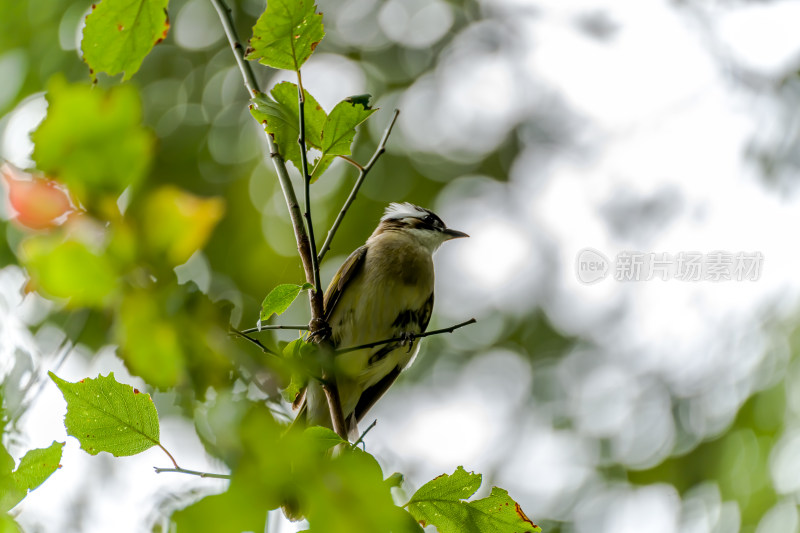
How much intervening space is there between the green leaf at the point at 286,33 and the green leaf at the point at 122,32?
8.2 inches

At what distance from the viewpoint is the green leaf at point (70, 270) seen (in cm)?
66

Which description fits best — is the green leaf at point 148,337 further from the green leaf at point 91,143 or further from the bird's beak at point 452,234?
the bird's beak at point 452,234

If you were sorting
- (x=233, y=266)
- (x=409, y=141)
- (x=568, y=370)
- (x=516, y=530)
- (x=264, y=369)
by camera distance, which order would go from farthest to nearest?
1. (x=568, y=370)
2. (x=409, y=141)
3. (x=233, y=266)
4. (x=516, y=530)
5. (x=264, y=369)

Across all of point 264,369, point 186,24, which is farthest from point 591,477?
point 264,369

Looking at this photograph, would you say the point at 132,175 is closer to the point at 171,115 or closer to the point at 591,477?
the point at 171,115

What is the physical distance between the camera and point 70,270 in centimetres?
67

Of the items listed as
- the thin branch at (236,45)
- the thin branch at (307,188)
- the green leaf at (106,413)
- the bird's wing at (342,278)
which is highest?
the thin branch at (236,45)

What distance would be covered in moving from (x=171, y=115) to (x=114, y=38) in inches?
283

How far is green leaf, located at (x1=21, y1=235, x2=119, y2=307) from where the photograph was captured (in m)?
0.66

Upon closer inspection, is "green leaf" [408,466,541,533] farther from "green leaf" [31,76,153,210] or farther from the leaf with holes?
"green leaf" [31,76,153,210]

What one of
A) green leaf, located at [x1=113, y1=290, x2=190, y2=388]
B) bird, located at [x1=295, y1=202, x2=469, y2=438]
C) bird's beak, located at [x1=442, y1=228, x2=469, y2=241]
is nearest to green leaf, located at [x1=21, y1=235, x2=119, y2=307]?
green leaf, located at [x1=113, y1=290, x2=190, y2=388]

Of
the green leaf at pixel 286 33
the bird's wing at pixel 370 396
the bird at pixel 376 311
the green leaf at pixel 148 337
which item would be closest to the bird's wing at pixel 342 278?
the bird at pixel 376 311

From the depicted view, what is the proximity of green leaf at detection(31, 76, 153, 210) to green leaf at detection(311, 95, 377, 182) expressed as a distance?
1.03 meters

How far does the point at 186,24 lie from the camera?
8492 millimetres
